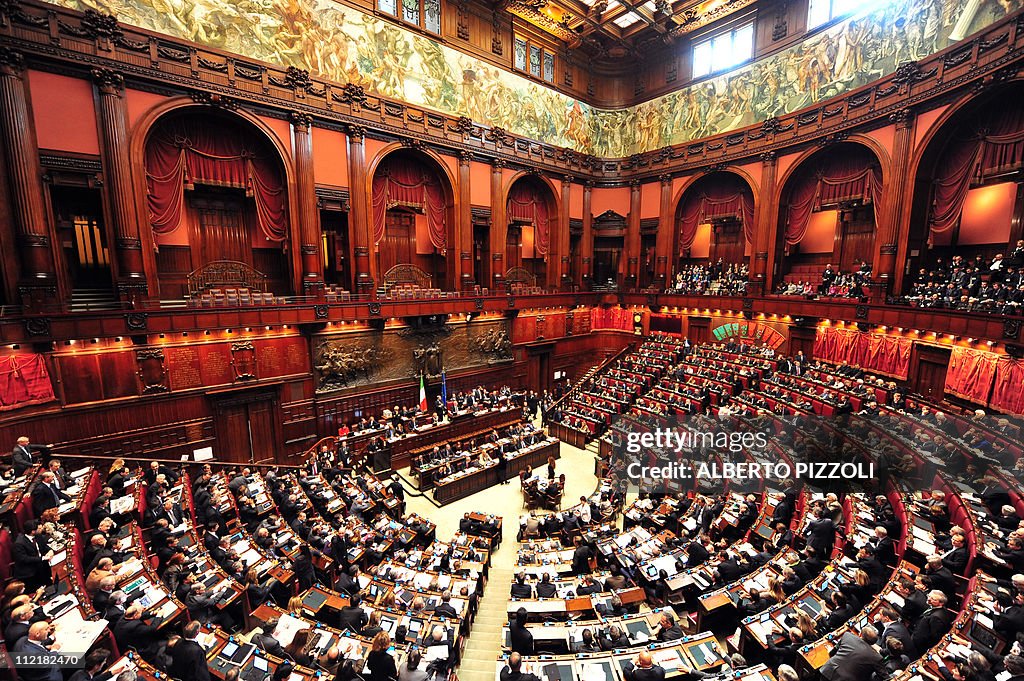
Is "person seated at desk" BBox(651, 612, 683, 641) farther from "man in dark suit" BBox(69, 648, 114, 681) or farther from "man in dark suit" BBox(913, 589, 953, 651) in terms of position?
"man in dark suit" BBox(69, 648, 114, 681)

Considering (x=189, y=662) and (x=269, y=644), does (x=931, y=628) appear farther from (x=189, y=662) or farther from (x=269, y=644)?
(x=189, y=662)

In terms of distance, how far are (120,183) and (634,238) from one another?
2216 cm

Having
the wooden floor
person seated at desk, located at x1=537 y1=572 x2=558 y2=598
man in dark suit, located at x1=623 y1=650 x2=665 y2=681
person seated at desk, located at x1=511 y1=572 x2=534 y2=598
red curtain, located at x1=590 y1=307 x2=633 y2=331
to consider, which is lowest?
the wooden floor

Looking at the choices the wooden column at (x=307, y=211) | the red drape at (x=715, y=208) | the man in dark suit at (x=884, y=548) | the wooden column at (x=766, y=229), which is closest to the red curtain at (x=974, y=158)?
the wooden column at (x=766, y=229)

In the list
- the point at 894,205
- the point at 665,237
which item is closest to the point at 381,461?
the point at 665,237

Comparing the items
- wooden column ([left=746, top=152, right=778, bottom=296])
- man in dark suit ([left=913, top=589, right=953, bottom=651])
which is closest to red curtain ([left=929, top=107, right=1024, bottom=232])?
wooden column ([left=746, top=152, right=778, bottom=296])

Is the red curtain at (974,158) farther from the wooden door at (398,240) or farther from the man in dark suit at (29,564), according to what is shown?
the man in dark suit at (29,564)

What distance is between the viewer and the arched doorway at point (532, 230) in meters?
23.1

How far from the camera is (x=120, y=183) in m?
12.4

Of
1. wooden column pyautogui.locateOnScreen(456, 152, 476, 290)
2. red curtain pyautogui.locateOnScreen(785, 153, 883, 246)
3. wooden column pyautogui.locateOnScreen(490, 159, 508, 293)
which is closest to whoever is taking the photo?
red curtain pyautogui.locateOnScreen(785, 153, 883, 246)

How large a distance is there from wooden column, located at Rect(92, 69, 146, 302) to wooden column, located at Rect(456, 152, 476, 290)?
11308 mm

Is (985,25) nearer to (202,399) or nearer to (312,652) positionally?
(312,652)

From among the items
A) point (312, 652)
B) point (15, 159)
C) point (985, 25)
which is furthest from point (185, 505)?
point (985, 25)

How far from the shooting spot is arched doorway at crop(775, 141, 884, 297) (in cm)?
1747
